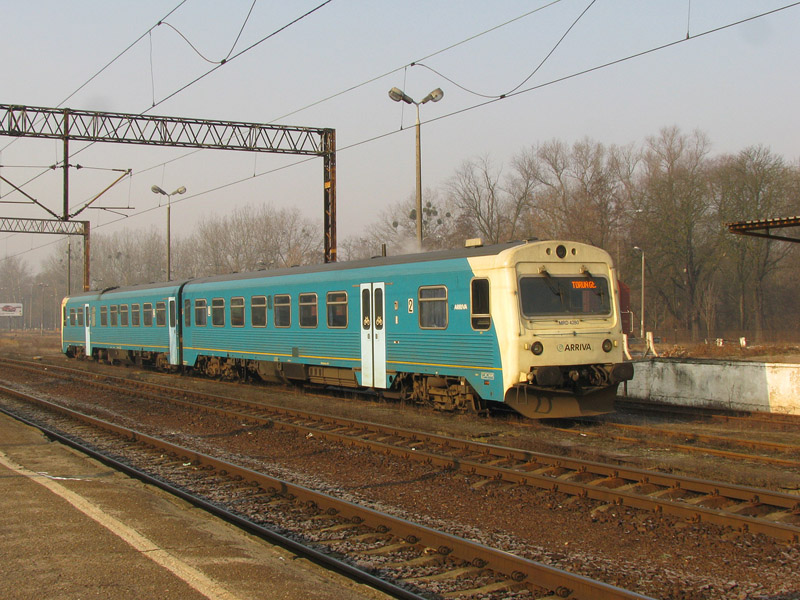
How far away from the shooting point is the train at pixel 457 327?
39.9 ft

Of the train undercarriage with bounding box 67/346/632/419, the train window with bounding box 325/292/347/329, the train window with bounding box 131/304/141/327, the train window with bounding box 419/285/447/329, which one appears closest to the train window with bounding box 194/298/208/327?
the train window with bounding box 131/304/141/327

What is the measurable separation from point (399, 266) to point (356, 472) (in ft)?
18.3

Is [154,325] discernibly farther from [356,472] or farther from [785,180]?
[785,180]

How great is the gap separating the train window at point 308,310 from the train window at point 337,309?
1.75ft

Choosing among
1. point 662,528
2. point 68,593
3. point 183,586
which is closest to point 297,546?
point 183,586

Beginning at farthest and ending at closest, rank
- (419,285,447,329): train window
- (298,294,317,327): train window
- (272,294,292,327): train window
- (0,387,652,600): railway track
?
(272,294,292,327): train window → (298,294,317,327): train window → (419,285,447,329): train window → (0,387,652,600): railway track

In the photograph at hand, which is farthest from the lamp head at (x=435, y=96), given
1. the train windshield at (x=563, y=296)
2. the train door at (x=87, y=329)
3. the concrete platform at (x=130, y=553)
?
the train door at (x=87, y=329)

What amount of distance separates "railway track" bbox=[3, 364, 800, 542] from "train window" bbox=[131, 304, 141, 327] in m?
13.7

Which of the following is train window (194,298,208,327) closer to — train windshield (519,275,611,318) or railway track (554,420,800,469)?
train windshield (519,275,611,318)

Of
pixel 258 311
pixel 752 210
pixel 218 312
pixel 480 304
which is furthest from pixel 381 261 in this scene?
pixel 752 210

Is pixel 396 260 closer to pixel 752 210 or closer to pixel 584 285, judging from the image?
pixel 584 285

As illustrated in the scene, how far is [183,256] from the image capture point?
3250 inches

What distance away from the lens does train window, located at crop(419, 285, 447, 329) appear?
13.2 m

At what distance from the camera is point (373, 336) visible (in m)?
14.8
